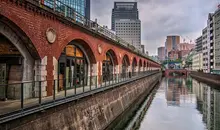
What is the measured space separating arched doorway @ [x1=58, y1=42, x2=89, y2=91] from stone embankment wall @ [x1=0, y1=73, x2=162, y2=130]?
2.13m

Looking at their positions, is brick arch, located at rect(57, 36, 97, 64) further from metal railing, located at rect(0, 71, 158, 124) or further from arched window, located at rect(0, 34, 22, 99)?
arched window, located at rect(0, 34, 22, 99)

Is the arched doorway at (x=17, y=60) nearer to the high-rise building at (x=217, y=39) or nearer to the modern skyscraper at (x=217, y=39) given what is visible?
the high-rise building at (x=217, y=39)

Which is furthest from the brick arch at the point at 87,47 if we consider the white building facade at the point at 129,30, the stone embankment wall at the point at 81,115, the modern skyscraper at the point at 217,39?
the white building facade at the point at 129,30

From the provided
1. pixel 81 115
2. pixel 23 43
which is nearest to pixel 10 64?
pixel 23 43

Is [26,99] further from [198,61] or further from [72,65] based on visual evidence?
[198,61]

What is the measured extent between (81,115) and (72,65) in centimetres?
583

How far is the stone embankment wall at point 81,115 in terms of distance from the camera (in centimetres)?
720

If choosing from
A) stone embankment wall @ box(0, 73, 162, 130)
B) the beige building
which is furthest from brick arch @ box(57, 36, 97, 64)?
the beige building

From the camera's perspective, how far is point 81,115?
1071 cm

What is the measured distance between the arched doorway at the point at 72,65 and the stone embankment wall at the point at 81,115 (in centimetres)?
213

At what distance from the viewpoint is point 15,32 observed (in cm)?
920

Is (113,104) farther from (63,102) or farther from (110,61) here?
(110,61)

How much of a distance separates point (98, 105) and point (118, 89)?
5.40 metres

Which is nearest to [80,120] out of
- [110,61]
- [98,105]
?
[98,105]
